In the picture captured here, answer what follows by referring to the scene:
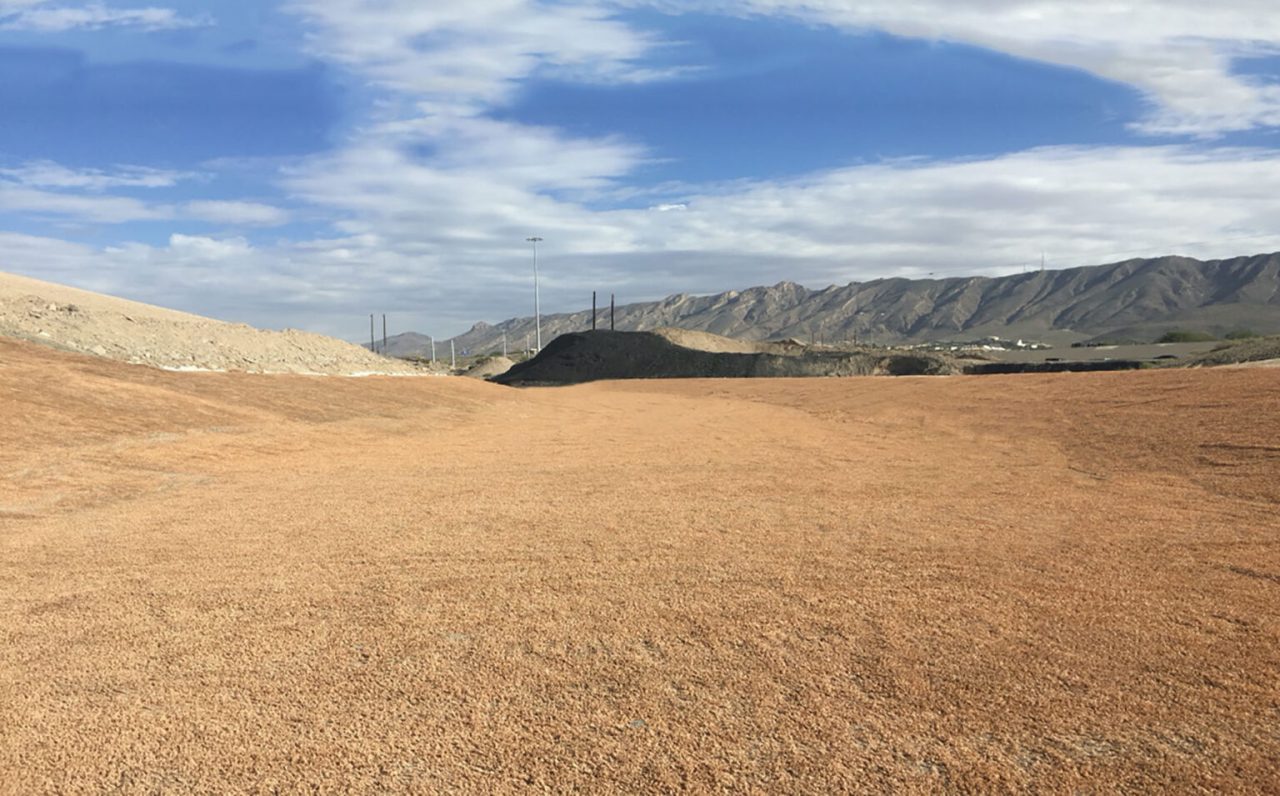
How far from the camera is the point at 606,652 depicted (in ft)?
18.2

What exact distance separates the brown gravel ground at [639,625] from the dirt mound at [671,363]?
55.3m

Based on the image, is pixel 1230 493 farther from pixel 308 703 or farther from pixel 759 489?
pixel 308 703

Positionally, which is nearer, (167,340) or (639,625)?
(639,625)

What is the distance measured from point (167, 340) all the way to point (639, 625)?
30813mm

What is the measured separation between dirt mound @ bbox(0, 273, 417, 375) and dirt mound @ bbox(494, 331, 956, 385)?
27.1m

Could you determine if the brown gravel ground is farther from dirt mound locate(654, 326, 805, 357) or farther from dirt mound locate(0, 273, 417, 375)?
dirt mound locate(654, 326, 805, 357)

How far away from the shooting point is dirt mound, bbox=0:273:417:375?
89.8 feet

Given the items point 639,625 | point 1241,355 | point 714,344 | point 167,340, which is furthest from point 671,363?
point 639,625

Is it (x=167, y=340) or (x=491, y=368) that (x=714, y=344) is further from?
(x=167, y=340)

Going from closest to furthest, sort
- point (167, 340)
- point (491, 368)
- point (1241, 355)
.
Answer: point (167, 340), point (1241, 355), point (491, 368)

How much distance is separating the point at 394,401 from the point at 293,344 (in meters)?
14.0

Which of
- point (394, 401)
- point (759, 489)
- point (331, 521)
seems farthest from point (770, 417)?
point (331, 521)

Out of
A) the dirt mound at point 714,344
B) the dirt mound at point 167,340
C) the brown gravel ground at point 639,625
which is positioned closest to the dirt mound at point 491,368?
the dirt mound at point 714,344

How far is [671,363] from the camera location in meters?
77.5
